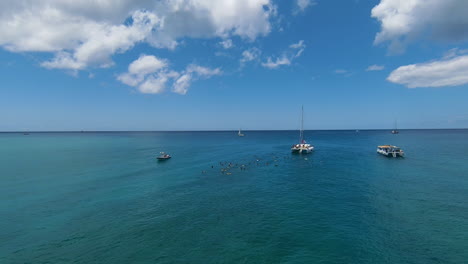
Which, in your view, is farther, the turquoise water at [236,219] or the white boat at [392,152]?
the white boat at [392,152]

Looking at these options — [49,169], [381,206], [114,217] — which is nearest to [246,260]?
[114,217]

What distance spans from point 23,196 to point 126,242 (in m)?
30.5

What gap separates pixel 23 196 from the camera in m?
38.1

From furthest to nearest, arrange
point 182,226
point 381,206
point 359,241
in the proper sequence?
point 381,206 → point 182,226 → point 359,241

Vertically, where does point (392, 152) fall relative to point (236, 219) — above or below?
above

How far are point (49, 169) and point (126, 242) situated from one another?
57.6 metres

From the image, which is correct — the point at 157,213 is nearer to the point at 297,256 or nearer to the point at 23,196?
the point at 297,256

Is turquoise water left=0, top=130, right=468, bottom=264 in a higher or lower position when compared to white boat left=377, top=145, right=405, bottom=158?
lower

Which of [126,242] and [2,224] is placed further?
[2,224]

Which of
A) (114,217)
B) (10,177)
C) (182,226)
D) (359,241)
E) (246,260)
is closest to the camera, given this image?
(246,260)

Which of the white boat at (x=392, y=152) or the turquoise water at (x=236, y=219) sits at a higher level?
the white boat at (x=392, y=152)

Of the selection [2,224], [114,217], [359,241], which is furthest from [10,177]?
[359,241]

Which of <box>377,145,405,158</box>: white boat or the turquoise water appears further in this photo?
<box>377,145,405,158</box>: white boat

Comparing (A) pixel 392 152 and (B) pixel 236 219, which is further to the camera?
(A) pixel 392 152
